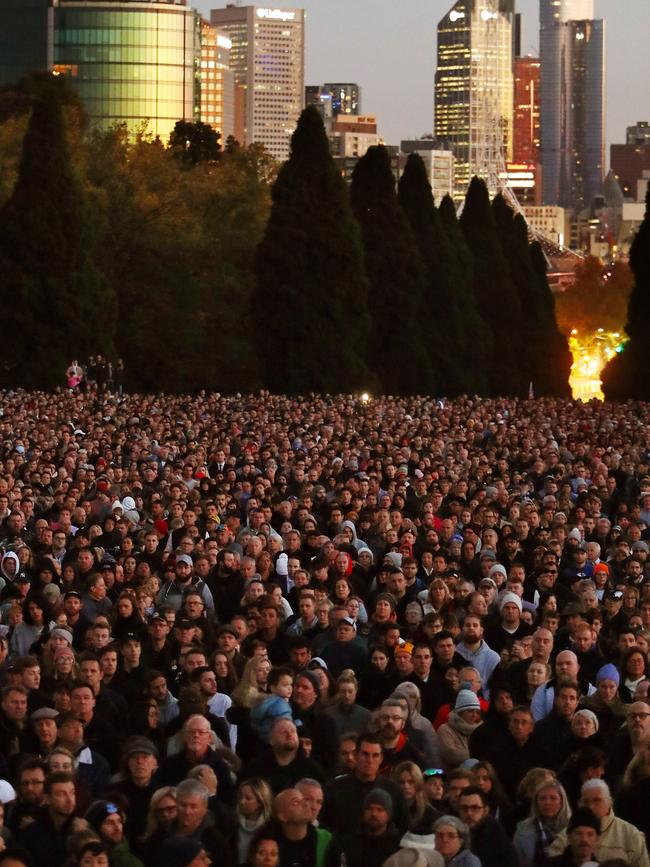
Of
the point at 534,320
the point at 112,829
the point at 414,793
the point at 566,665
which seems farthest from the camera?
the point at 534,320

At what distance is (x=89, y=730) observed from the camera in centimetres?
1275

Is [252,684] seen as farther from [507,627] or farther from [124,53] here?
[124,53]

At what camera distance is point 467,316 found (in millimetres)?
74000

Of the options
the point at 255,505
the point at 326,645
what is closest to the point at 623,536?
the point at 255,505

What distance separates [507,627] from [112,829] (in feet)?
20.9

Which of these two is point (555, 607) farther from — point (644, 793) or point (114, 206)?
point (114, 206)

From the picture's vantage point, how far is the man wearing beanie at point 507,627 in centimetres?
1616

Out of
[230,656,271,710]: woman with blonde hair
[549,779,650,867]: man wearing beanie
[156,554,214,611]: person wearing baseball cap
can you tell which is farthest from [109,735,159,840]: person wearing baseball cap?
[156,554,214,611]: person wearing baseball cap

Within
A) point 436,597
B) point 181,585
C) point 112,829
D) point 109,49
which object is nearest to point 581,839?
point 112,829

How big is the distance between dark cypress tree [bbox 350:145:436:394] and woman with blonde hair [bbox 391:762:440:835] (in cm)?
5605

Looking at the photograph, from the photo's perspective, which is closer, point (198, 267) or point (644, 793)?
point (644, 793)

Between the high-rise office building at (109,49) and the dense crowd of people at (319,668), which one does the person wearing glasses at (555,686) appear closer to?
the dense crowd of people at (319,668)

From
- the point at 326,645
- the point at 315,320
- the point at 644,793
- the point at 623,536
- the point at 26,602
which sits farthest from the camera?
the point at 315,320

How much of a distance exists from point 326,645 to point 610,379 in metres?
56.1
